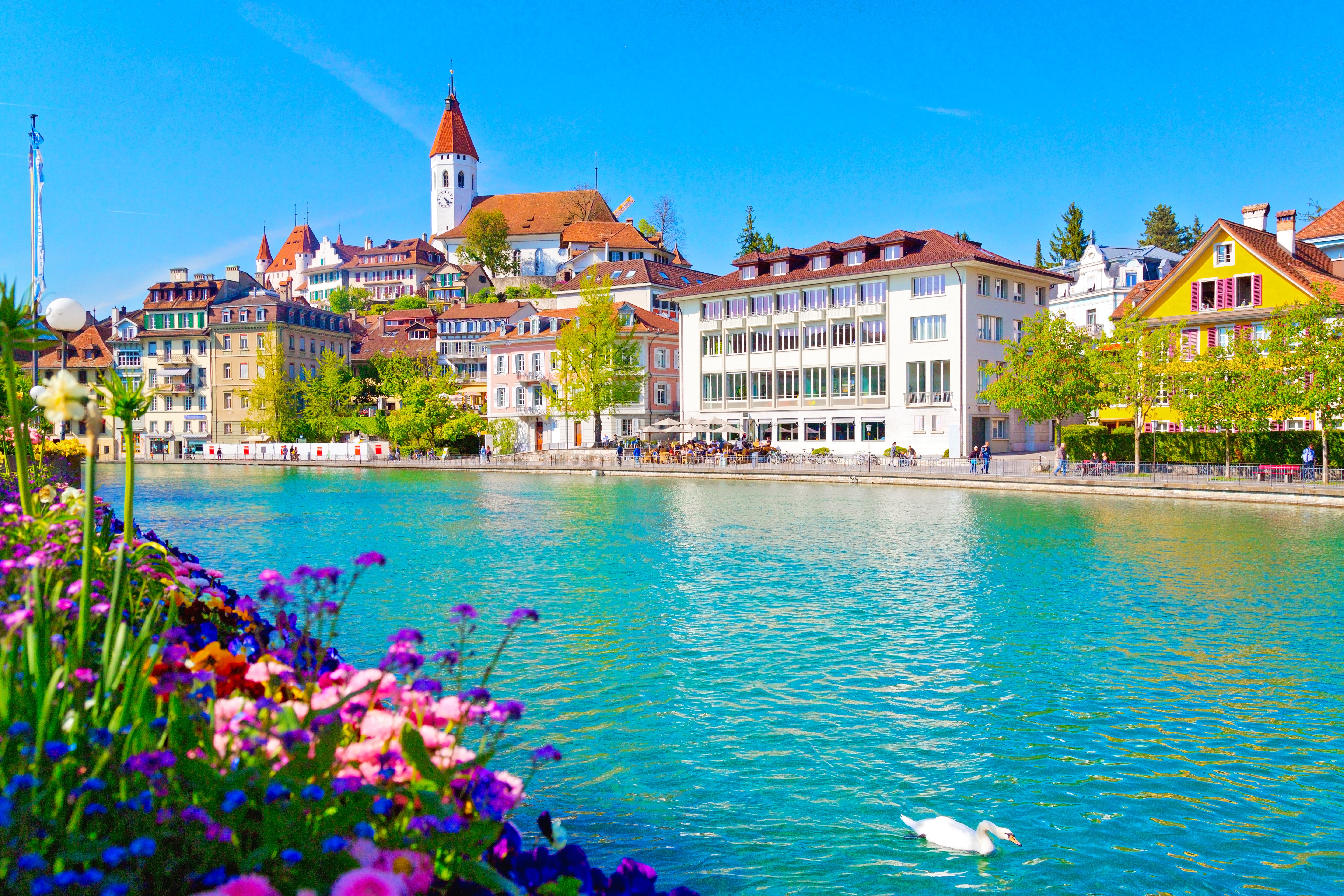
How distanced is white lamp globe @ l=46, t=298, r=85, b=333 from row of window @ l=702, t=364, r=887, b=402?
58380mm

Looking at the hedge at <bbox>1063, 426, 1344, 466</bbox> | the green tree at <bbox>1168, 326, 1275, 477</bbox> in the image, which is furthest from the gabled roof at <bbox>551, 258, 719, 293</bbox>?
the green tree at <bbox>1168, 326, 1275, 477</bbox>

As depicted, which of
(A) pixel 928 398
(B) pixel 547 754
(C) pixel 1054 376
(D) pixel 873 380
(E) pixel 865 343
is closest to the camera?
(B) pixel 547 754

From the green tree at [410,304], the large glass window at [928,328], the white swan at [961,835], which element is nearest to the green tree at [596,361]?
the large glass window at [928,328]

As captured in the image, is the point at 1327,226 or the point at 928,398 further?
the point at 928,398

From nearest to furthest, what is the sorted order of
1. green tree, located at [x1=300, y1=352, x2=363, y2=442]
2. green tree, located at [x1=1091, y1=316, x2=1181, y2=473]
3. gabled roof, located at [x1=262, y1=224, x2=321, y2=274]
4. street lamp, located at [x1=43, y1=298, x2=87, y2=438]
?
street lamp, located at [x1=43, y1=298, x2=87, y2=438] → green tree, located at [x1=1091, y1=316, x2=1181, y2=473] → green tree, located at [x1=300, y1=352, x2=363, y2=442] → gabled roof, located at [x1=262, y1=224, x2=321, y2=274]

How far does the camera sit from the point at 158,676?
13.7 feet

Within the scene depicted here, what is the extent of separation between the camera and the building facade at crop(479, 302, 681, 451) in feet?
257

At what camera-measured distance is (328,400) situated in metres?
88.6

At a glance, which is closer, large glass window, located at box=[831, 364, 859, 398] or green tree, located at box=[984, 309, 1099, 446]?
green tree, located at box=[984, 309, 1099, 446]

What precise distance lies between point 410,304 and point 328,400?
53.9m

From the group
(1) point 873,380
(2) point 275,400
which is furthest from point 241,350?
(1) point 873,380

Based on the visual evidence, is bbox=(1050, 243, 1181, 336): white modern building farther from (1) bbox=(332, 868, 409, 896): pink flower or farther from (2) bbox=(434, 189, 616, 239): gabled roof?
(1) bbox=(332, 868, 409, 896): pink flower

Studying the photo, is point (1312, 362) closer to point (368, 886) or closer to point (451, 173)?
point (368, 886)

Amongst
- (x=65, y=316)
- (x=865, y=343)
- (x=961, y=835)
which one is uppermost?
(x=865, y=343)
